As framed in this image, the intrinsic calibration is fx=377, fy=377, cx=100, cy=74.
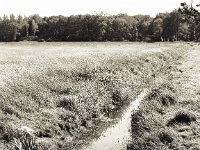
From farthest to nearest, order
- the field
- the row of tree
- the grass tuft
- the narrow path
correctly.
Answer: the row of tree < the narrow path < the grass tuft < the field

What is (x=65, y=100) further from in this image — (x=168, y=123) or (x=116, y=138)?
(x=168, y=123)

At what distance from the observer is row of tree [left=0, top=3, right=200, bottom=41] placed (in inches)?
4887

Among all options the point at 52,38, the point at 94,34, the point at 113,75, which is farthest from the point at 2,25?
the point at 113,75

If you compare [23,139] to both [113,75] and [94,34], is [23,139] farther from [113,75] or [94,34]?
[94,34]

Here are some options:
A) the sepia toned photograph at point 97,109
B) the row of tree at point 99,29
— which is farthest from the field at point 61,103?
the row of tree at point 99,29

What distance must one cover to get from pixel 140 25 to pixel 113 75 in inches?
4208

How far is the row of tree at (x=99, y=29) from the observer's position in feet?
407

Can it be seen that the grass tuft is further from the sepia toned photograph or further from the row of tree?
the row of tree

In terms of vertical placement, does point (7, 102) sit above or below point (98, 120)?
above

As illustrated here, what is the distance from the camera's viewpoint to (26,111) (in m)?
18.8

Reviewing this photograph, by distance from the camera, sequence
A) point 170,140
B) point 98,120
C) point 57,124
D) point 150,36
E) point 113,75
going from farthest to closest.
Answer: point 150,36, point 113,75, point 98,120, point 57,124, point 170,140

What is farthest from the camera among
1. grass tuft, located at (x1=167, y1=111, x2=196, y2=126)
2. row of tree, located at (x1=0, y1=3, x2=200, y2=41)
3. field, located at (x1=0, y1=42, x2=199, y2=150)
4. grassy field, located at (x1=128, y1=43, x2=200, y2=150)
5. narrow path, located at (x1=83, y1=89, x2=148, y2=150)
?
row of tree, located at (x1=0, y1=3, x2=200, y2=41)

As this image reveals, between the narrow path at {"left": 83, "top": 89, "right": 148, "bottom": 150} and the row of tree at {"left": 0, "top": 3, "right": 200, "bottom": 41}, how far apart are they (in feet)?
328

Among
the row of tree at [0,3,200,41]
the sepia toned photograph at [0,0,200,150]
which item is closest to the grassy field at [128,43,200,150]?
the sepia toned photograph at [0,0,200,150]
